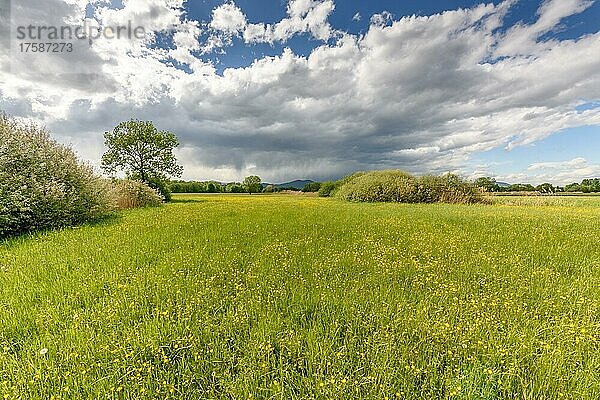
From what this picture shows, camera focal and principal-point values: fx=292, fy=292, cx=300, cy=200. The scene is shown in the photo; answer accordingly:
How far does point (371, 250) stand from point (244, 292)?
415cm

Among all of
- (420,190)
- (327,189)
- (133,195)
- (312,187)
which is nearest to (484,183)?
(420,190)

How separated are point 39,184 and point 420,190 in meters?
33.7

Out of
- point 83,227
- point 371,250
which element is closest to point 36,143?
point 83,227

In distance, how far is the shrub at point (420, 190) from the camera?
34.2 metres

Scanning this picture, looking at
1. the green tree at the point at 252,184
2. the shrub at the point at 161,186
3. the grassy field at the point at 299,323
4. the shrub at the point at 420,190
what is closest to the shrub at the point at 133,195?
the shrub at the point at 161,186

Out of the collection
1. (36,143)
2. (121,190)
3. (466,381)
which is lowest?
(466,381)

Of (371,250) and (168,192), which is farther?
(168,192)

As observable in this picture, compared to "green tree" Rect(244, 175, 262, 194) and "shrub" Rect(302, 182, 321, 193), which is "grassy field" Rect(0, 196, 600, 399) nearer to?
"shrub" Rect(302, 182, 321, 193)

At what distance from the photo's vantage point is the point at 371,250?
7.92 metres

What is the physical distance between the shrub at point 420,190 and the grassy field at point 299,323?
27635 mm

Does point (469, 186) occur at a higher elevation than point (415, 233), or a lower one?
higher

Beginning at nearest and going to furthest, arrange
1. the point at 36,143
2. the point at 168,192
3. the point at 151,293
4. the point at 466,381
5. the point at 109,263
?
the point at 466,381, the point at 151,293, the point at 109,263, the point at 36,143, the point at 168,192

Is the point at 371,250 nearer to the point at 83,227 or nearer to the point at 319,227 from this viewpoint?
the point at 319,227

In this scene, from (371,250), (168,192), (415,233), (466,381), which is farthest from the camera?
(168,192)
